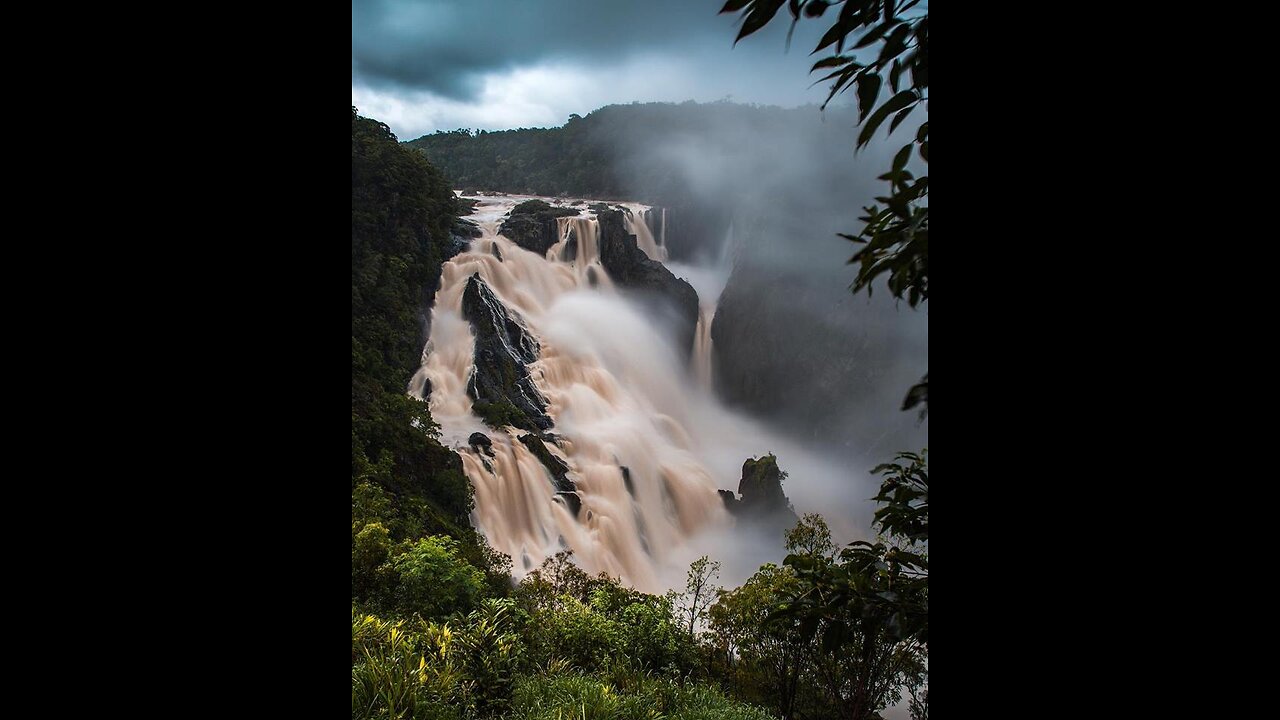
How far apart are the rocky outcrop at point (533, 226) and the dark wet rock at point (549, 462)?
5.13 m

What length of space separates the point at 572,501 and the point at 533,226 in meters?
6.51

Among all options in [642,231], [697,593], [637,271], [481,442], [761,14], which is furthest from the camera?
[642,231]

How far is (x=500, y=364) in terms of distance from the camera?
10.7 meters

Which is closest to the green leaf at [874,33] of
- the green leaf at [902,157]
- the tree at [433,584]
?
the green leaf at [902,157]

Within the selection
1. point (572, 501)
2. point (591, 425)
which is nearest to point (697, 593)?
point (572, 501)

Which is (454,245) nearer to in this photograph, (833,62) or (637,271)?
(637,271)

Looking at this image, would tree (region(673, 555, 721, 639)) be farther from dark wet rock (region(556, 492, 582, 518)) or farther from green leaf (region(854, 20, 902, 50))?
green leaf (region(854, 20, 902, 50))

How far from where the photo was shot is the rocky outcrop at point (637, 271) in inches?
586

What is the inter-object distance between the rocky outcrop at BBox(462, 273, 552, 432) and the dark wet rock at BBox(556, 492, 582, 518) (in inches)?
51.2
